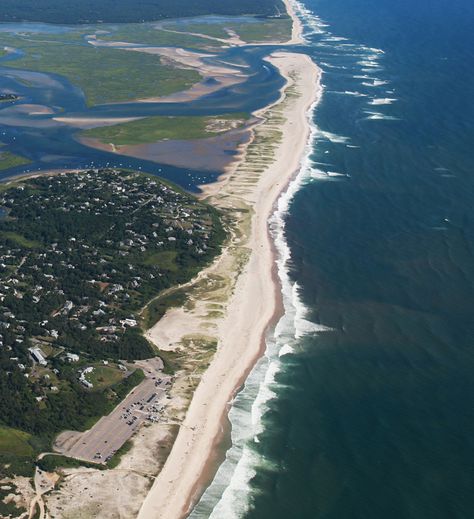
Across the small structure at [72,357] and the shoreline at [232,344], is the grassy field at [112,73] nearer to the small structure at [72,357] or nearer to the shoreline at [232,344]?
the shoreline at [232,344]

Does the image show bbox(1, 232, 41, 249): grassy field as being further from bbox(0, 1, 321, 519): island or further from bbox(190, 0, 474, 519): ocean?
bbox(190, 0, 474, 519): ocean

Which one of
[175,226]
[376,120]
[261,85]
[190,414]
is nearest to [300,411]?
[190,414]

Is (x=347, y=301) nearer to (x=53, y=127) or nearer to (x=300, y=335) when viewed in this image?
(x=300, y=335)

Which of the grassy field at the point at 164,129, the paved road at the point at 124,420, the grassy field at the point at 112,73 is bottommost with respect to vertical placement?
the paved road at the point at 124,420

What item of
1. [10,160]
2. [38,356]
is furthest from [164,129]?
[38,356]

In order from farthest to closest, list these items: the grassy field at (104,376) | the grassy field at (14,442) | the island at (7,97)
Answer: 1. the island at (7,97)
2. the grassy field at (104,376)
3. the grassy field at (14,442)

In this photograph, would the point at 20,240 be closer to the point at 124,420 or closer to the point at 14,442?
the point at 124,420

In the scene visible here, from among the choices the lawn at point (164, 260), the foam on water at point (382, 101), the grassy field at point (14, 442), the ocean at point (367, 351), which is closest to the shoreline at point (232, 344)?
the ocean at point (367, 351)
